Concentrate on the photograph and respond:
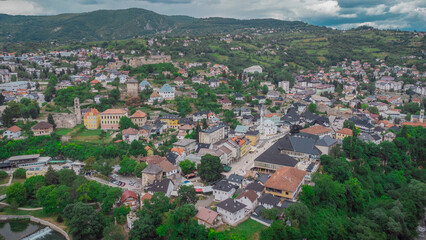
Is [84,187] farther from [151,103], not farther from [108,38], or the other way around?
[108,38]

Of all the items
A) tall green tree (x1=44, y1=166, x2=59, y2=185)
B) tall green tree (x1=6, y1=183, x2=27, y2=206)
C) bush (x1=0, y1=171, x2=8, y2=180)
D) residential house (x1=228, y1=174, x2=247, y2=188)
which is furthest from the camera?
bush (x1=0, y1=171, x2=8, y2=180)

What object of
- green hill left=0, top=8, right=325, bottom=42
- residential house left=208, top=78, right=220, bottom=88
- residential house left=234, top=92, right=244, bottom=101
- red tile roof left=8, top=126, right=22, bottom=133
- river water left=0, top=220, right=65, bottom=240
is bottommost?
river water left=0, top=220, right=65, bottom=240

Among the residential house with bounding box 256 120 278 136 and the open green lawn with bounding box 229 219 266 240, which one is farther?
the residential house with bounding box 256 120 278 136

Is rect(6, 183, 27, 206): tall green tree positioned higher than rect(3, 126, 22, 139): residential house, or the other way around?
rect(3, 126, 22, 139): residential house

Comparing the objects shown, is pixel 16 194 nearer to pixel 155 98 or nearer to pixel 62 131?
pixel 62 131

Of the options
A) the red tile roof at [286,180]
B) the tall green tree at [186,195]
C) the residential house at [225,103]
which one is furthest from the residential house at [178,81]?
the tall green tree at [186,195]

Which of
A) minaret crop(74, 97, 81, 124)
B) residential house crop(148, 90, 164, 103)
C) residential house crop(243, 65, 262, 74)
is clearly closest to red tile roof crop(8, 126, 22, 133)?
minaret crop(74, 97, 81, 124)

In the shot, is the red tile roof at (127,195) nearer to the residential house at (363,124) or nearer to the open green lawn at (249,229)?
the open green lawn at (249,229)

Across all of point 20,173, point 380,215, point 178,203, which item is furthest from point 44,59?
point 380,215

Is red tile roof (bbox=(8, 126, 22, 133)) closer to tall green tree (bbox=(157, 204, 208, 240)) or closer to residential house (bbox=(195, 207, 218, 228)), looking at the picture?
tall green tree (bbox=(157, 204, 208, 240))
